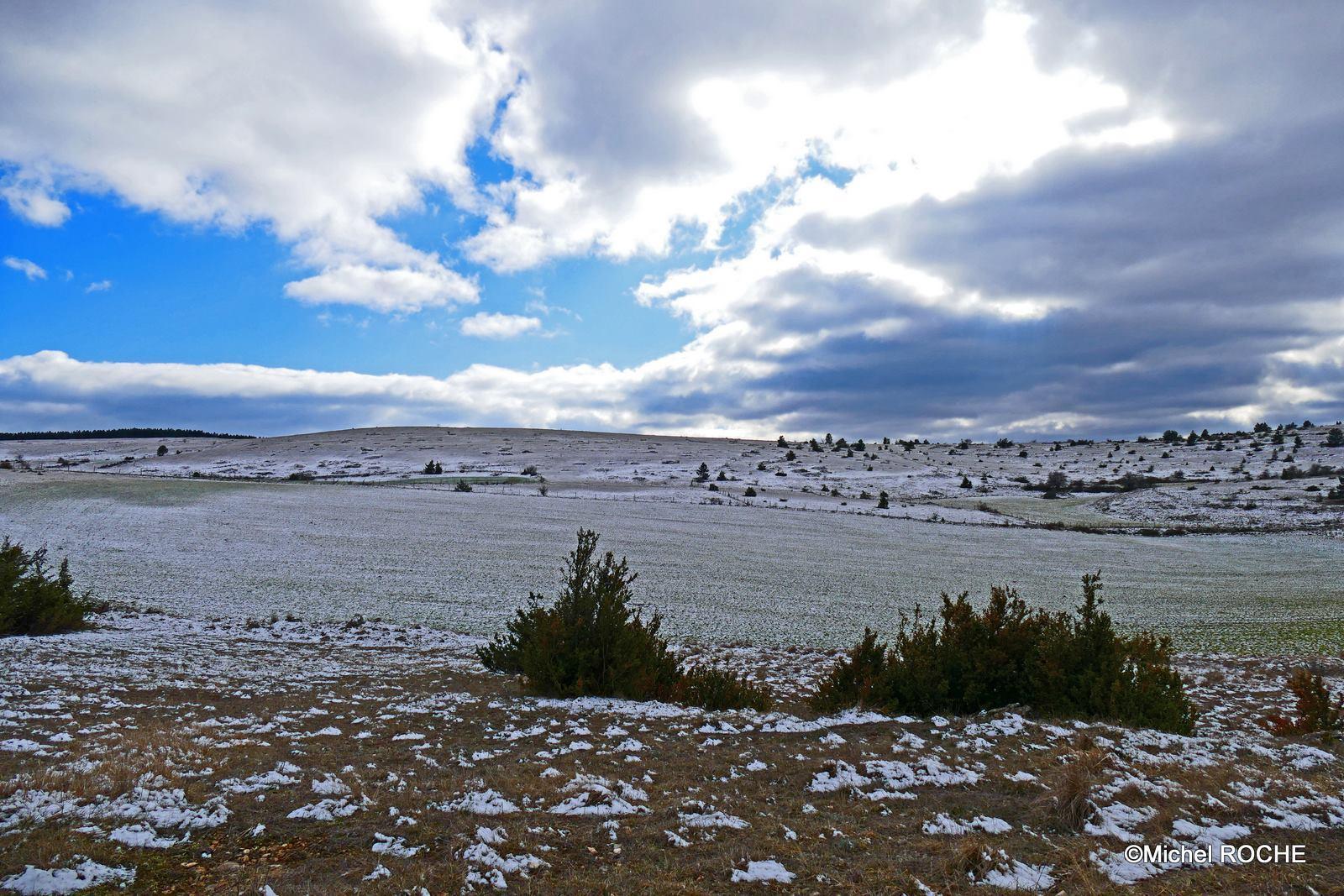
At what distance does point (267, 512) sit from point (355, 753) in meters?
37.1

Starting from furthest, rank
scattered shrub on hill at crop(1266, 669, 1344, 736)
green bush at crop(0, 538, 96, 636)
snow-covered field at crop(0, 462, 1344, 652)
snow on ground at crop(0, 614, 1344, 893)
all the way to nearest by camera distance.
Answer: snow-covered field at crop(0, 462, 1344, 652) < green bush at crop(0, 538, 96, 636) < scattered shrub on hill at crop(1266, 669, 1344, 736) < snow on ground at crop(0, 614, 1344, 893)

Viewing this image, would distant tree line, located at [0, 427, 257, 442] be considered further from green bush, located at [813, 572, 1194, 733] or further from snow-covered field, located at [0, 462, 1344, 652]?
green bush, located at [813, 572, 1194, 733]

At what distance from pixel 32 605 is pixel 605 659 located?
48.6ft

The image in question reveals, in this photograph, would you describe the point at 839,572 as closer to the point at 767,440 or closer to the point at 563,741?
the point at 563,741

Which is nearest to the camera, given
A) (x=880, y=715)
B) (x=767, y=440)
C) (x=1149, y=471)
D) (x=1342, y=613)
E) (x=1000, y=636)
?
(x=880, y=715)

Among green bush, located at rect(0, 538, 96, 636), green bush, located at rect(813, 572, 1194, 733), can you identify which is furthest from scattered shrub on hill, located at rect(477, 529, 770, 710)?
green bush, located at rect(0, 538, 96, 636)

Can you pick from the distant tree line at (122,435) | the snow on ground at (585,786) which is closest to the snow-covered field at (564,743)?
the snow on ground at (585,786)

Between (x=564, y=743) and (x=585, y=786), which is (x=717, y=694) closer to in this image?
(x=564, y=743)

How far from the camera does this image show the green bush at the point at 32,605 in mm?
16609

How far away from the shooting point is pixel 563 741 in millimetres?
9008

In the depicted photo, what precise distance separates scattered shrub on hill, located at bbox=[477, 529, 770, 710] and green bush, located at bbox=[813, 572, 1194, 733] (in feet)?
5.91

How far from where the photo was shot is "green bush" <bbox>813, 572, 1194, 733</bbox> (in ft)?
34.0

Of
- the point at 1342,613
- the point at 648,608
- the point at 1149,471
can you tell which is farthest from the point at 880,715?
the point at 1149,471

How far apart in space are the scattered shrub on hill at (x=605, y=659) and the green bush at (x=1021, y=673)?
1.80 meters
